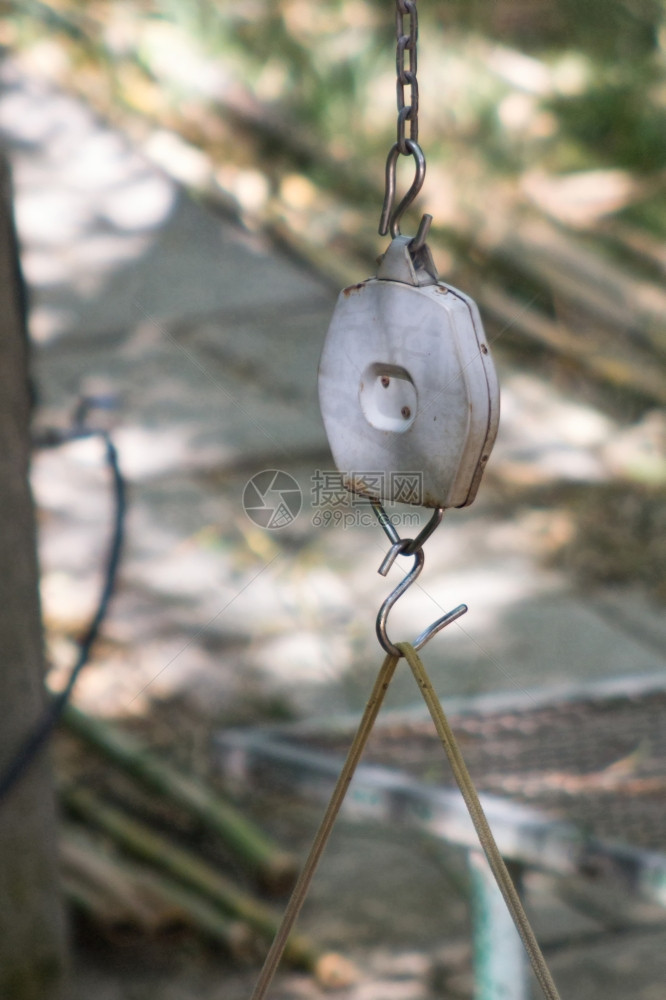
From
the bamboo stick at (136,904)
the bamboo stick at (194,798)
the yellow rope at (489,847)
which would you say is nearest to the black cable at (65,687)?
the bamboo stick at (136,904)

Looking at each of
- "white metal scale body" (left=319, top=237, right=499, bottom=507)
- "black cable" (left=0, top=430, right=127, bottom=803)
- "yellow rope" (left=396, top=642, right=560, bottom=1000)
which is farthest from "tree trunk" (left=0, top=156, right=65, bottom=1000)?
"yellow rope" (left=396, top=642, right=560, bottom=1000)

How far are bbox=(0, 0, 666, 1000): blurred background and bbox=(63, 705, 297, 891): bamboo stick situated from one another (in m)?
0.10

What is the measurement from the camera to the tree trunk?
1.43 metres

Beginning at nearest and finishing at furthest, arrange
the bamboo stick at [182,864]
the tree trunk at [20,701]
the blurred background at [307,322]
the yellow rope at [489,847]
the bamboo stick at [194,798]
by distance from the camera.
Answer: the yellow rope at [489,847]
the tree trunk at [20,701]
the bamboo stick at [182,864]
the bamboo stick at [194,798]
the blurred background at [307,322]

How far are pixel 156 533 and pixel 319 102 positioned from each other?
2.69 metres

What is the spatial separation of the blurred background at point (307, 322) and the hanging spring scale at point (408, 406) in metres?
1.25

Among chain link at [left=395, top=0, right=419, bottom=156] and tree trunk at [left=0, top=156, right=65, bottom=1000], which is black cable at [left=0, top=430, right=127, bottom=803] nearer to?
tree trunk at [left=0, top=156, right=65, bottom=1000]

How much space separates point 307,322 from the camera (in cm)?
429

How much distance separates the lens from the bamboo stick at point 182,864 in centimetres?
192

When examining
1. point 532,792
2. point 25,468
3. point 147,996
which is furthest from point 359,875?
point 25,468

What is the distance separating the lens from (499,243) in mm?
4254

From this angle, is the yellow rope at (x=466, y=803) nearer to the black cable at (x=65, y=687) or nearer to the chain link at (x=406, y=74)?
the chain link at (x=406, y=74)

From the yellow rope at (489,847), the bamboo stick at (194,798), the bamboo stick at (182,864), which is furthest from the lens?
the bamboo stick at (194,798)

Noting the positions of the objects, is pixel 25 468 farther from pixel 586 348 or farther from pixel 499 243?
pixel 499 243
